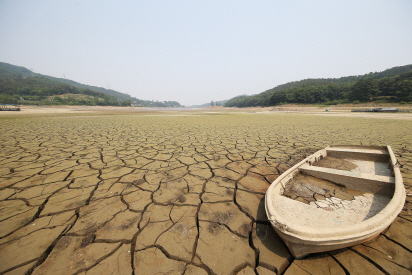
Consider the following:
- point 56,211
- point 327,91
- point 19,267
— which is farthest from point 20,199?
point 327,91

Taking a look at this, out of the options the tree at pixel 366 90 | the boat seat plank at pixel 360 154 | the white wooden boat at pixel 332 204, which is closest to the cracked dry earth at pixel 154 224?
the white wooden boat at pixel 332 204

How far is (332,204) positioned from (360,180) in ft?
1.76

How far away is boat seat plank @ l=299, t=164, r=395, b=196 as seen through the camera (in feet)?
5.04

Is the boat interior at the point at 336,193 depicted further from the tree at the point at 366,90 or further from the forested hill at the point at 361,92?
the tree at the point at 366,90

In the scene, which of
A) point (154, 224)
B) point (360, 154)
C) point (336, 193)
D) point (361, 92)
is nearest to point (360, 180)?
point (336, 193)

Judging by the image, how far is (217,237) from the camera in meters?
1.26

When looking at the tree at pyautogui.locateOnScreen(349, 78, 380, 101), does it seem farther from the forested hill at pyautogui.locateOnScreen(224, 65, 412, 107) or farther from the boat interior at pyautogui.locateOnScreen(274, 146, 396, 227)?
the boat interior at pyautogui.locateOnScreen(274, 146, 396, 227)

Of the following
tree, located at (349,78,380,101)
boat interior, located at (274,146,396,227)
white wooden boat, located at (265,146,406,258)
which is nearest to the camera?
white wooden boat, located at (265,146,406,258)

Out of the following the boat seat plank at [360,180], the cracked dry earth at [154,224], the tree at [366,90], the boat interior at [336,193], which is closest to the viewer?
the cracked dry earth at [154,224]

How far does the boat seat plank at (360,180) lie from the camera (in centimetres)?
154

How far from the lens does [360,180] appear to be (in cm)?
168

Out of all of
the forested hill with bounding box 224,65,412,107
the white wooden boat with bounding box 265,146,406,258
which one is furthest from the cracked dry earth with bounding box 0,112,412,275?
the forested hill with bounding box 224,65,412,107

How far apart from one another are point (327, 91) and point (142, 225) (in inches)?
2310

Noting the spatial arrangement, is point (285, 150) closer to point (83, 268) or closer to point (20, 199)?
point (83, 268)
